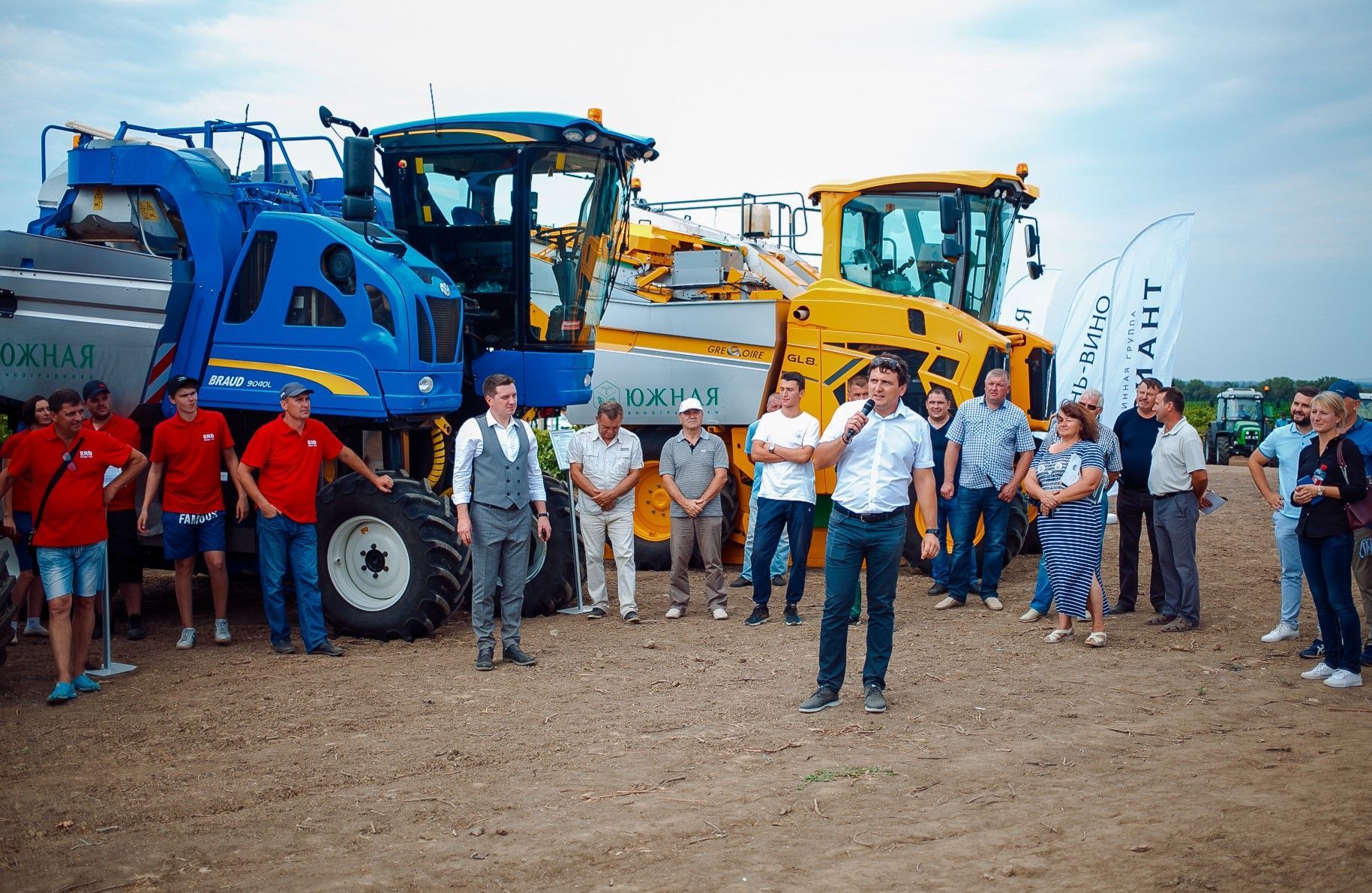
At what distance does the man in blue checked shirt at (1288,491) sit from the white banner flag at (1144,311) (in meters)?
5.48

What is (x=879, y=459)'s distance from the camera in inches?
247

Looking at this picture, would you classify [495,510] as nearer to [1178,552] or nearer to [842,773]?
[842,773]

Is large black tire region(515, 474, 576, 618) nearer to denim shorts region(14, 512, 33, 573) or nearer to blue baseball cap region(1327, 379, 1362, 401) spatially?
denim shorts region(14, 512, 33, 573)

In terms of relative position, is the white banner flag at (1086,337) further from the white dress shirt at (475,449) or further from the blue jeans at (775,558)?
the white dress shirt at (475,449)

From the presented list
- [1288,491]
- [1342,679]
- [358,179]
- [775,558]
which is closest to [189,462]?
[358,179]

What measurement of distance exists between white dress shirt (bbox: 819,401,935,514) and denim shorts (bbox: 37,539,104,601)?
4.17 metres

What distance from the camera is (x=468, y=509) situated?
7.54 m

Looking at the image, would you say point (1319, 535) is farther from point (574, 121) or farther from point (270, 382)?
point (270, 382)

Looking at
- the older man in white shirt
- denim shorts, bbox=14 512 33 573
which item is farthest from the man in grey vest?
denim shorts, bbox=14 512 33 573

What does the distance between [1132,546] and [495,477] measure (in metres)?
4.87

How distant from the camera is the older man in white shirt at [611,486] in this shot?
9.08 metres

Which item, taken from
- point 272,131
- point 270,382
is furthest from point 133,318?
point 272,131

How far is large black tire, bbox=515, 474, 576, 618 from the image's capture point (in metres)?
9.38

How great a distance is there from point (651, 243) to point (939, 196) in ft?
10.4
